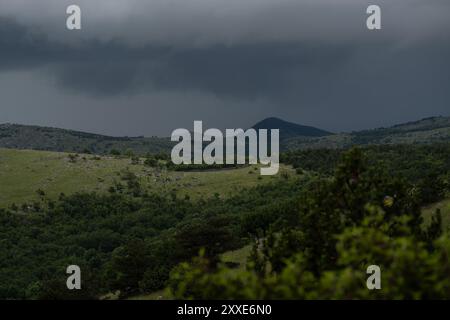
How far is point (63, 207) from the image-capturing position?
170 metres

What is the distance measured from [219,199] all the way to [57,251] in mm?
58431

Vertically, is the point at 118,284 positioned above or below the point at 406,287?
below

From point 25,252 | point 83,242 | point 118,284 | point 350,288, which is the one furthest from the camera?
point 83,242

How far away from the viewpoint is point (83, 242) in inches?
5551

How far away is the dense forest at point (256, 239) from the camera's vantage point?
14.2 meters

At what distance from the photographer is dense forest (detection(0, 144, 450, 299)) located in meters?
14.2

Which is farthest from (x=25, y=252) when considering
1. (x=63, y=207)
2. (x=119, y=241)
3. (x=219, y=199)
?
(x=219, y=199)

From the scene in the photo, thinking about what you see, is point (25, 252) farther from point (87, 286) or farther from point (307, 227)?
point (307, 227)

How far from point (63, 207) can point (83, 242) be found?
3188cm

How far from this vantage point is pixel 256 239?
227 ft
